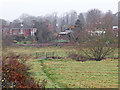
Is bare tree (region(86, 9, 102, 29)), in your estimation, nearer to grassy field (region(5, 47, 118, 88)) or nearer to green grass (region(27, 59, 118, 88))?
grassy field (region(5, 47, 118, 88))

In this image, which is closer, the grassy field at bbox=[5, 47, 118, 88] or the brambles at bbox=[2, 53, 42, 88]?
the brambles at bbox=[2, 53, 42, 88]

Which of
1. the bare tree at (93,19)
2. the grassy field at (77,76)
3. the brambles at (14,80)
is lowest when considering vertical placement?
the grassy field at (77,76)

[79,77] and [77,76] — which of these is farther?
[77,76]

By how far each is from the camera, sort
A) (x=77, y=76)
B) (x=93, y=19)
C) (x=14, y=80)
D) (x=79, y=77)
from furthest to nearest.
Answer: (x=93, y=19) < (x=77, y=76) < (x=79, y=77) < (x=14, y=80)

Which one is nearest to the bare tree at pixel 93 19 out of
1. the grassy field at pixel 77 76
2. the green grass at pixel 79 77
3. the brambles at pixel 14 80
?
the grassy field at pixel 77 76

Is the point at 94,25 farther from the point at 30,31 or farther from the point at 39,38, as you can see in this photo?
the point at 30,31

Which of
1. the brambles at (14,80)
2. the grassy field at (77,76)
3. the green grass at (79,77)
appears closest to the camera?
the brambles at (14,80)

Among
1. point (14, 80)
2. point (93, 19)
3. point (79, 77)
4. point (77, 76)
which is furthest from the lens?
point (93, 19)

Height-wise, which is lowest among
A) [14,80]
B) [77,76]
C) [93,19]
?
[77,76]

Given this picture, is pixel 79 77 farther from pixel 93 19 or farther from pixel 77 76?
pixel 93 19

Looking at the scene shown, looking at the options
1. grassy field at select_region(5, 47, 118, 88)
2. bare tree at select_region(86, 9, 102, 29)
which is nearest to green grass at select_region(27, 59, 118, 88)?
grassy field at select_region(5, 47, 118, 88)

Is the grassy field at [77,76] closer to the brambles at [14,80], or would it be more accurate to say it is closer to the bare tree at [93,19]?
the brambles at [14,80]

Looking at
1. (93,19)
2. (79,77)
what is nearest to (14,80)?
(79,77)

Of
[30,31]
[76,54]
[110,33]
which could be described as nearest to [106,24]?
[110,33]
